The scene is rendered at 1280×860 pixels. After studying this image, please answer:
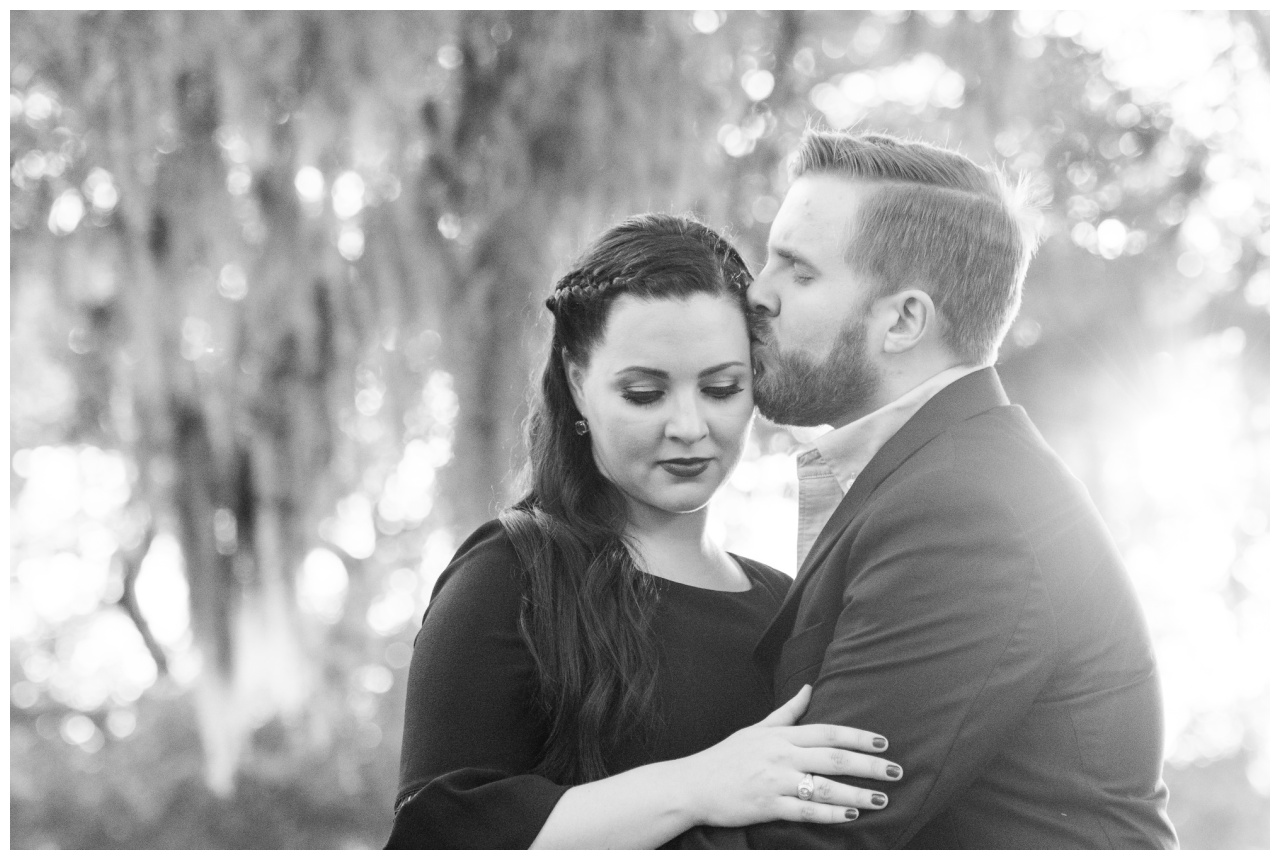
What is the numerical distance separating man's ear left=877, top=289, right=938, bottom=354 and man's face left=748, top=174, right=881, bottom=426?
0.03 metres

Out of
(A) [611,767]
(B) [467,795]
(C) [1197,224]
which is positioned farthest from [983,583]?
(C) [1197,224]

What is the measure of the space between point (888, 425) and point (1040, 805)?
Answer: 1.73 ft

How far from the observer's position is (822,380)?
1.74m

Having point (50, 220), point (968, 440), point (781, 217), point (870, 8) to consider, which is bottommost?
point (968, 440)

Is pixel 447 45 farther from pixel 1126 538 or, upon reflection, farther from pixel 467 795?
pixel 1126 538

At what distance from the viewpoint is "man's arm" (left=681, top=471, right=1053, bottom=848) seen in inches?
52.9

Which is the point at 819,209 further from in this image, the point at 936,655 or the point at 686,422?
the point at 936,655

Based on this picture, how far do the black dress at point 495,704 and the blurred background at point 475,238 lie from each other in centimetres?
166

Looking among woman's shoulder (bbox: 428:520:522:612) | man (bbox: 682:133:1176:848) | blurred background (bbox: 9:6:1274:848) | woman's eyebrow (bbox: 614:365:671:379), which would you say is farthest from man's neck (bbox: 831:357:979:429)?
blurred background (bbox: 9:6:1274:848)

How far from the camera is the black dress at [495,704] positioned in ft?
4.99

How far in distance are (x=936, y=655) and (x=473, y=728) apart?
1.97 feet

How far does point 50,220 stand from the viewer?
139 inches

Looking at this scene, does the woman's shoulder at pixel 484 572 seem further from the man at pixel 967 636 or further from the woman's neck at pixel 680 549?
the man at pixel 967 636

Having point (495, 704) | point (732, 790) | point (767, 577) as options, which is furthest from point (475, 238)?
point (732, 790)
